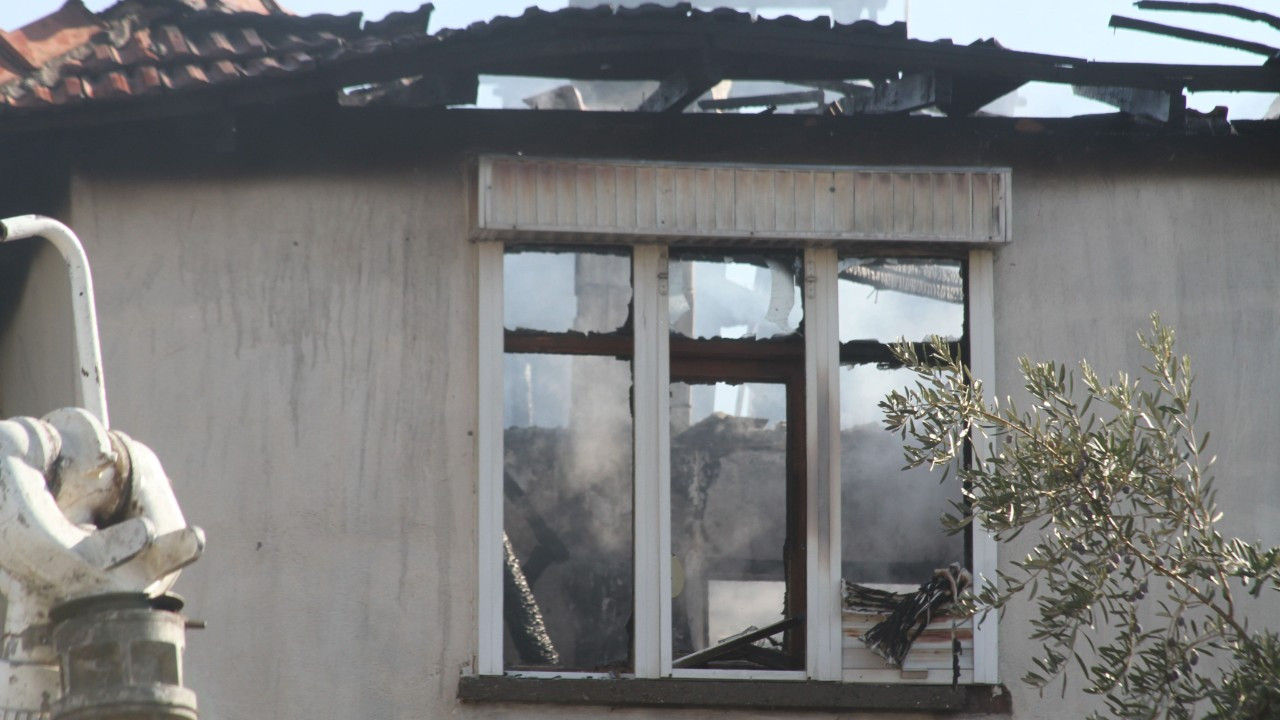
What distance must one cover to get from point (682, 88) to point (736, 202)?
0.57m

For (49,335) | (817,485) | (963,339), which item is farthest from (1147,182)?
(49,335)

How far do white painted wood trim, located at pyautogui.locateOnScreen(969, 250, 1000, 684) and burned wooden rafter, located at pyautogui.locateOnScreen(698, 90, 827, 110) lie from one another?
1.59 metres

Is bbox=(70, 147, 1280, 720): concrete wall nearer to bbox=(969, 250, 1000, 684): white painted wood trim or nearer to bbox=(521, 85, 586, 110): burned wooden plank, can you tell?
bbox=(969, 250, 1000, 684): white painted wood trim

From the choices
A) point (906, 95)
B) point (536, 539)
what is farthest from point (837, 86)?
point (536, 539)

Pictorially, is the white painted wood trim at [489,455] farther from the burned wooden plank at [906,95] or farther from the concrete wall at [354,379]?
the burned wooden plank at [906,95]

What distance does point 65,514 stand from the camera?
4.28 m

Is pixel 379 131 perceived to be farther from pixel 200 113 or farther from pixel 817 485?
pixel 817 485

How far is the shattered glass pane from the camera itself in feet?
26.1

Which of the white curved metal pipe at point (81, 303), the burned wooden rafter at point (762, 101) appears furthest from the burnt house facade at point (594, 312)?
the white curved metal pipe at point (81, 303)

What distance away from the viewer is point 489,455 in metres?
7.86

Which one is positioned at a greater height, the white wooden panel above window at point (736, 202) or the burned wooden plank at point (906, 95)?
the burned wooden plank at point (906, 95)

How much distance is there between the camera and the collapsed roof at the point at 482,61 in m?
7.60

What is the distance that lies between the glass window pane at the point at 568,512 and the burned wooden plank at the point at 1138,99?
2574 mm

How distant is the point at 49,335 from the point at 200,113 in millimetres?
1541
